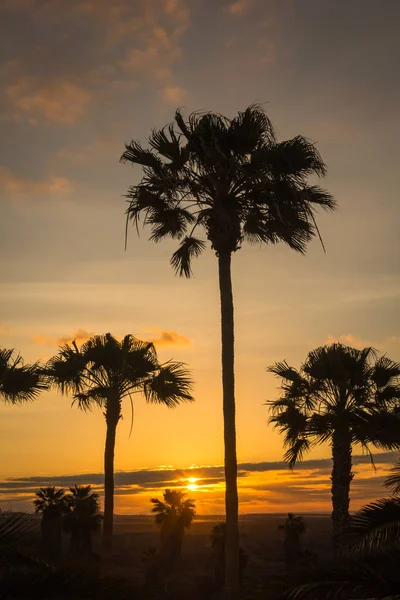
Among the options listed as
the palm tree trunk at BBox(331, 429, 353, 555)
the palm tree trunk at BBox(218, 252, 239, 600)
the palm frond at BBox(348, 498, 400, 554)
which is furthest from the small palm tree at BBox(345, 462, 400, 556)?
the palm tree trunk at BBox(331, 429, 353, 555)

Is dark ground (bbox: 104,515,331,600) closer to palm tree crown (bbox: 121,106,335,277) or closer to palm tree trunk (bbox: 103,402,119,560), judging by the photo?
palm tree trunk (bbox: 103,402,119,560)

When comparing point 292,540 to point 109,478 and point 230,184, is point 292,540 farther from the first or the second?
point 230,184

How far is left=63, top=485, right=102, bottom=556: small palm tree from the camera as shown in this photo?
44.0 m

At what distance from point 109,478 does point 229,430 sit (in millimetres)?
16288

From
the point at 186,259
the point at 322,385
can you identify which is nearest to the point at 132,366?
the point at 322,385

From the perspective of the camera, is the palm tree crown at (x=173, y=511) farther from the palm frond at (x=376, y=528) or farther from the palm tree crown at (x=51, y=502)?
the palm frond at (x=376, y=528)

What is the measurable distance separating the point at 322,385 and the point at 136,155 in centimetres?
1527

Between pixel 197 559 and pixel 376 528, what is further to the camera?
pixel 197 559

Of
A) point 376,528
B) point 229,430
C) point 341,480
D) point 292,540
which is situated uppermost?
point 229,430

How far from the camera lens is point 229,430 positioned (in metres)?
22.3

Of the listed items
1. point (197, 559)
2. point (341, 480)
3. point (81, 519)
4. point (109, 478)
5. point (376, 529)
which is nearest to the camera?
point (376, 529)

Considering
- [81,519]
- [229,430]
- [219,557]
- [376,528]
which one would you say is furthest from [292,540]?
[376,528]

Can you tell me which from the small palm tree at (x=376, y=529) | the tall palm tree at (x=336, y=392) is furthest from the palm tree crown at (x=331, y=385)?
the small palm tree at (x=376, y=529)

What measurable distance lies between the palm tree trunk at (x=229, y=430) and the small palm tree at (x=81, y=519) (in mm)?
24423
